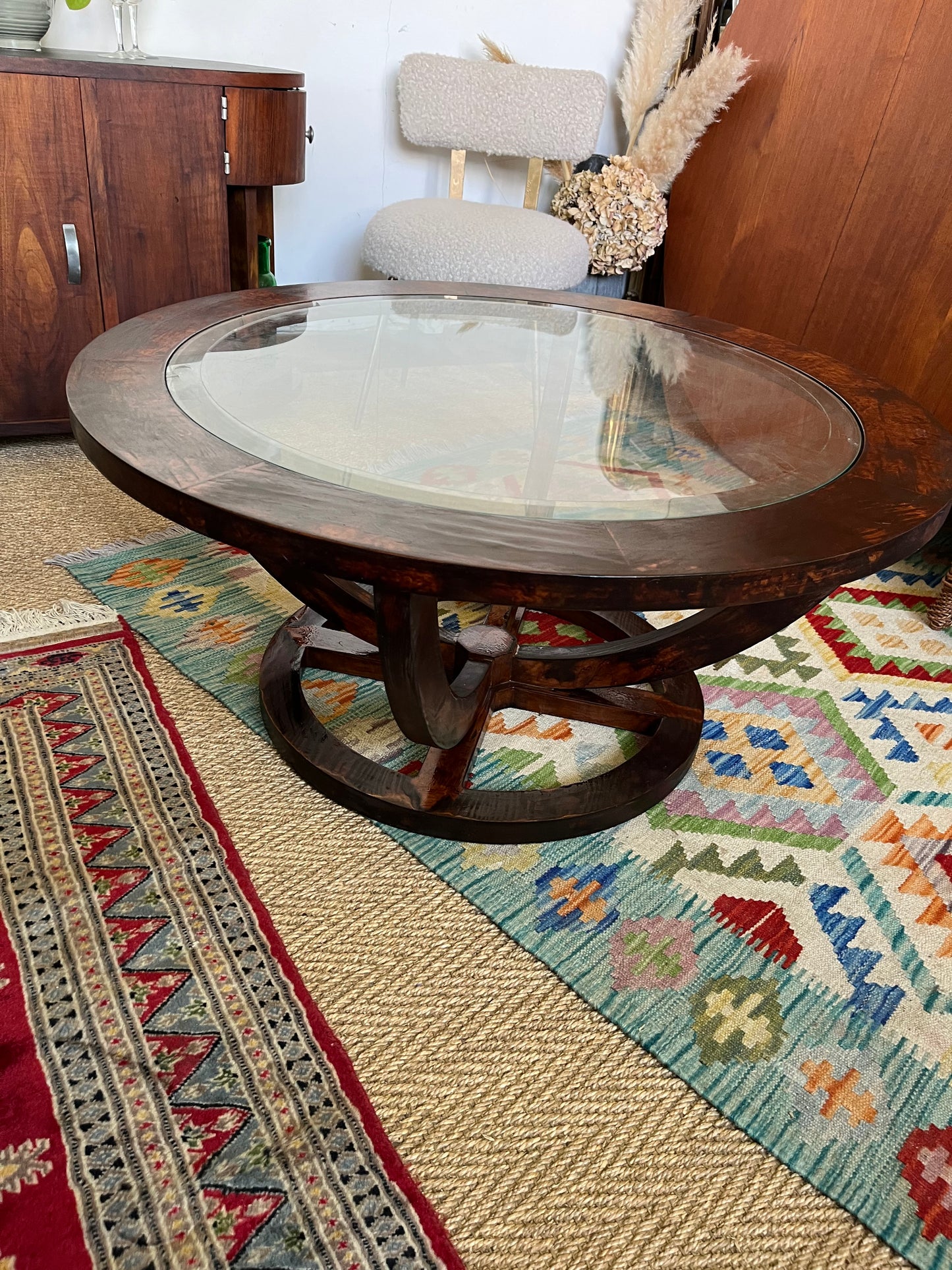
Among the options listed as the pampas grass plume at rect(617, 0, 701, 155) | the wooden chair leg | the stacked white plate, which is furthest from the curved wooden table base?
the pampas grass plume at rect(617, 0, 701, 155)

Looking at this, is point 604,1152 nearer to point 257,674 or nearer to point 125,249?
point 257,674

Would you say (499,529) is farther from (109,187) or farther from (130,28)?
(130,28)

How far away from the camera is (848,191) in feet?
6.00

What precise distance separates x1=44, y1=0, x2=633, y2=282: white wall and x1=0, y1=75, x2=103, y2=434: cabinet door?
0.52 metres

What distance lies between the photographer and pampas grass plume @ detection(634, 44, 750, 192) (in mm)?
1967

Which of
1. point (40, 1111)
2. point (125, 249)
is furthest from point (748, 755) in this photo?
point (125, 249)

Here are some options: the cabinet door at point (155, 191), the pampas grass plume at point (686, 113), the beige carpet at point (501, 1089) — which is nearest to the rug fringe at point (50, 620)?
the beige carpet at point (501, 1089)

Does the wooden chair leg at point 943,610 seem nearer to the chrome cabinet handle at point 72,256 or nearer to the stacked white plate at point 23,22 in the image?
the chrome cabinet handle at point 72,256

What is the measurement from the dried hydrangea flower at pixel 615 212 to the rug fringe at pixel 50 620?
1423 millimetres

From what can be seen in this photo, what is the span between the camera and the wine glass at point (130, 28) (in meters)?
1.62

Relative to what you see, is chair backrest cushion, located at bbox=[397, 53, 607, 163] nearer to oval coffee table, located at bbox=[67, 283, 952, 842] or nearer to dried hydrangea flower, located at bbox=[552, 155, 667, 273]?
dried hydrangea flower, located at bbox=[552, 155, 667, 273]

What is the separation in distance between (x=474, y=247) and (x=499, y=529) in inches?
49.2

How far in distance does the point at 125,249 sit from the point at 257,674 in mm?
876

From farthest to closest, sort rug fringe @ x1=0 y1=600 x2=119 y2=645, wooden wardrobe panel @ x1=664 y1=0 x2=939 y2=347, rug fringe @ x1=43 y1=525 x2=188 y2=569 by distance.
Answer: wooden wardrobe panel @ x1=664 y1=0 x2=939 y2=347
rug fringe @ x1=43 y1=525 x2=188 y2=569
rug fringe @ x1=0 y1=600 x2=119 y2=645
